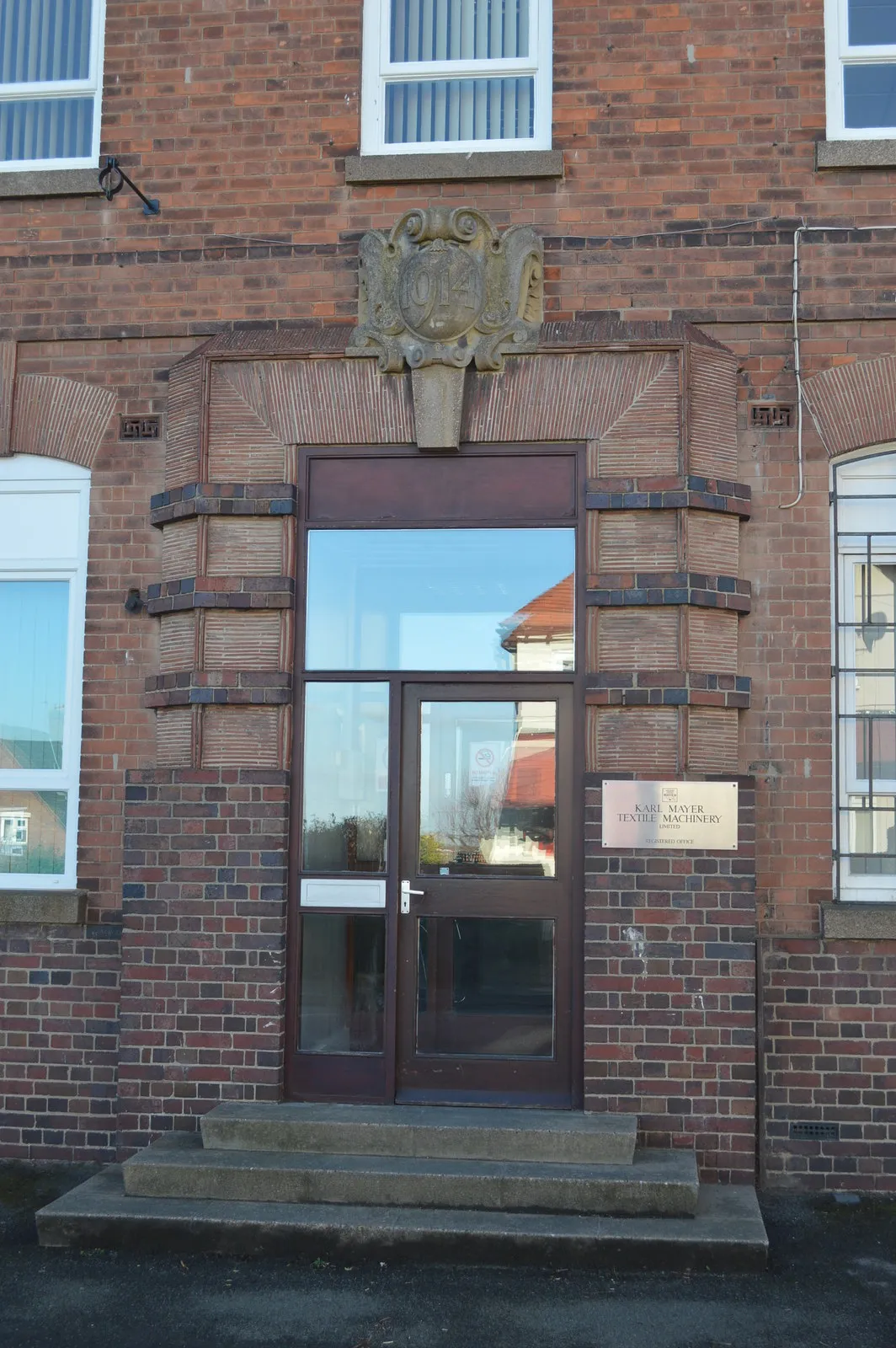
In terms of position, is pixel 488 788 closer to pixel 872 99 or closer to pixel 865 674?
pixel 865 674

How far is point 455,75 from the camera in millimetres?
7641

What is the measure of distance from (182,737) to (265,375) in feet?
6.52

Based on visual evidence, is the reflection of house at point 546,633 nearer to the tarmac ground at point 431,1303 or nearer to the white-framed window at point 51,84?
the tarmac ground at point 431,1303

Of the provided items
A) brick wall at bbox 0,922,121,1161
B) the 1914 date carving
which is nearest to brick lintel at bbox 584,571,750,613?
the 1914 date carving

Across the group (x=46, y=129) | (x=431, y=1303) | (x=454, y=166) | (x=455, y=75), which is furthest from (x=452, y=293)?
(x=431, y=1303)

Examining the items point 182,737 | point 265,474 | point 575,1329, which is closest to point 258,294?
point 265,474

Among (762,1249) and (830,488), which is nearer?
(762,1249)

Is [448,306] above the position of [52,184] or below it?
below

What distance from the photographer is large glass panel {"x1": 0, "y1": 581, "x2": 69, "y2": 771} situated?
7676mm

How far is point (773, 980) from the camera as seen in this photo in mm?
6879

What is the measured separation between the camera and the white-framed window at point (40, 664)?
7.58 meters

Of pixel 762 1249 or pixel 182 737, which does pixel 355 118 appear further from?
pixel 762 1249

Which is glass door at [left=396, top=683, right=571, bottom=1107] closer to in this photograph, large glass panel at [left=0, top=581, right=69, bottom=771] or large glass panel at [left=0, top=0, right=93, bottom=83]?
large glass panel at [left=0, top=581, right=69, bottom=771]

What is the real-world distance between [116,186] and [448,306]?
80.0 inches
